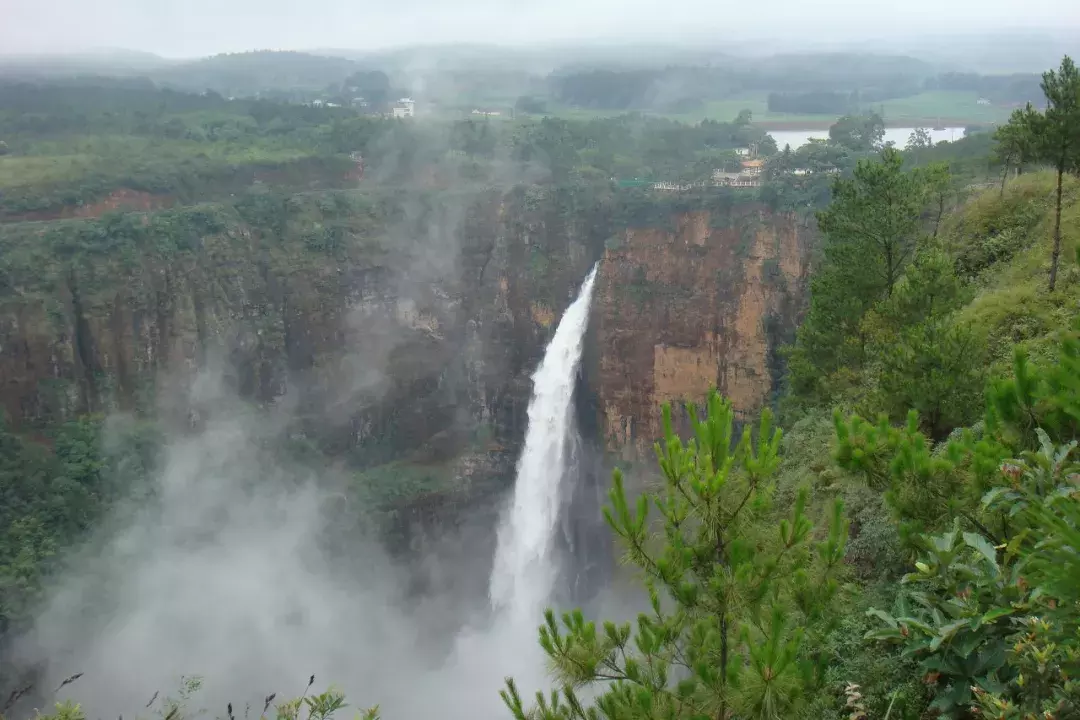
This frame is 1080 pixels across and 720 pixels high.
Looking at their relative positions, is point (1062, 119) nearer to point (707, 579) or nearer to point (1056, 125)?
point (1056, 125)

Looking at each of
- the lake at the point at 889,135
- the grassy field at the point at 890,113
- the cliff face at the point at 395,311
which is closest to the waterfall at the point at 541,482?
the cliff face at the point at 395,311

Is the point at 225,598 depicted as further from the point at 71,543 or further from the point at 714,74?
the point at 714,74

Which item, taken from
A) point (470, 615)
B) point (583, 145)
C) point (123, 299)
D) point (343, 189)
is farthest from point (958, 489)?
point (583, 145)

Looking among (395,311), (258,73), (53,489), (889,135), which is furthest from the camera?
(258,73)

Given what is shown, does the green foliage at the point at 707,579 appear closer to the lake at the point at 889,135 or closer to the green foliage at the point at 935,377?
the green foliage at the point at 935,377

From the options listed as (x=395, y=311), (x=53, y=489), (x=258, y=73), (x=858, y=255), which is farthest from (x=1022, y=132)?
(x=258, y=73)

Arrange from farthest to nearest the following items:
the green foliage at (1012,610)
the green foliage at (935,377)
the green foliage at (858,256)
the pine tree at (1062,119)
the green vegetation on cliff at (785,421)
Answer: the green foliage at (858,256) → the pine tree at (1062,119) → the green foliage at (935,377) → the green vegetation on cliff at (785,421) → the green foliage at (1012,610)

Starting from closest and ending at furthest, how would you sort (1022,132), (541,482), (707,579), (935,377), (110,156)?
(707,579)
(935,377)
(1022,132)
(541,482)
(110,156)
